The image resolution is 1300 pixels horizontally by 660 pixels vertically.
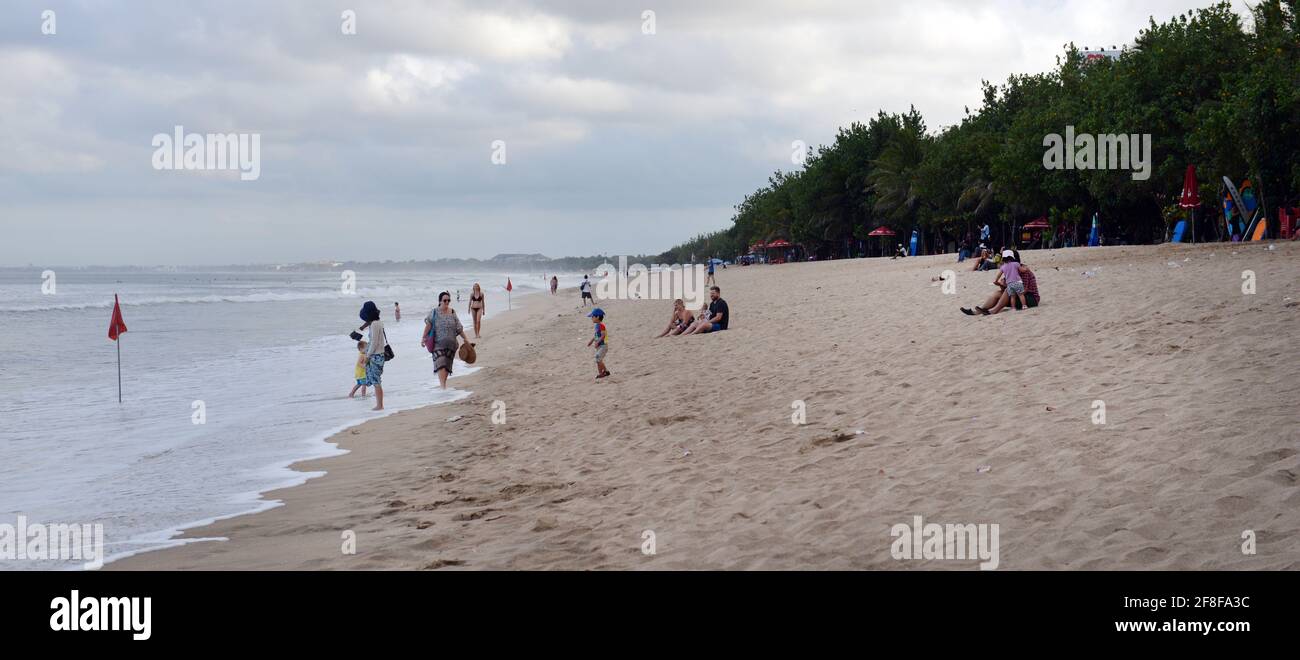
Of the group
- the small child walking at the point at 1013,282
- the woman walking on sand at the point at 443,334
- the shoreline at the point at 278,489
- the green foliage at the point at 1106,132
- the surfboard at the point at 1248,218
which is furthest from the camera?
→ the surfboard at the point at 1248,218

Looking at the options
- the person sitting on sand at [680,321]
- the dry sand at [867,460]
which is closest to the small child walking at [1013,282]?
the dry sand at [867,460]

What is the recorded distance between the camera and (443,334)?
51.9 feet

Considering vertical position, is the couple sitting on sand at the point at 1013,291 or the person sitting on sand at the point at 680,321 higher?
the couple sitting on sand at the point at 1013,291

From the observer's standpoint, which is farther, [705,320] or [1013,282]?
A: [705,320]

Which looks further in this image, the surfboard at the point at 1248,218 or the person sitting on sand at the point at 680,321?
the surfboard at the point at 1248,218

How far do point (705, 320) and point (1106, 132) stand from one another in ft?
95.1

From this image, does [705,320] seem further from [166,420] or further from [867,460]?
[867,460]

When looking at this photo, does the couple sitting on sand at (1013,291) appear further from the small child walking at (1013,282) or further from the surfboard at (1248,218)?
the surfboard at (1248,218)

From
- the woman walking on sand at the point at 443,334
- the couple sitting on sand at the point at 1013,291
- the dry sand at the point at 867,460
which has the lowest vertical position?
the dry sand at the point at 867,460

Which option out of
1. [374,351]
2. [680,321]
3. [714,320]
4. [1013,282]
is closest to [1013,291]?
[1013,282]

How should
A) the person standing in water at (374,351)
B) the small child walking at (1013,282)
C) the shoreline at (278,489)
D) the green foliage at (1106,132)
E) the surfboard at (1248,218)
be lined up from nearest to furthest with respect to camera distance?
the shoreline at (278,489) → the person standing in water at (374,351) → the small child walking at (1013,282) → the green foliage at (1106,132) → the surfboard at (1248,218)

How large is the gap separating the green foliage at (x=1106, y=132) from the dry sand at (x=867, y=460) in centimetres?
2066

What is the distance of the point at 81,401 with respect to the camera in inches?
624

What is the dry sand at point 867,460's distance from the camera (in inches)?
220
